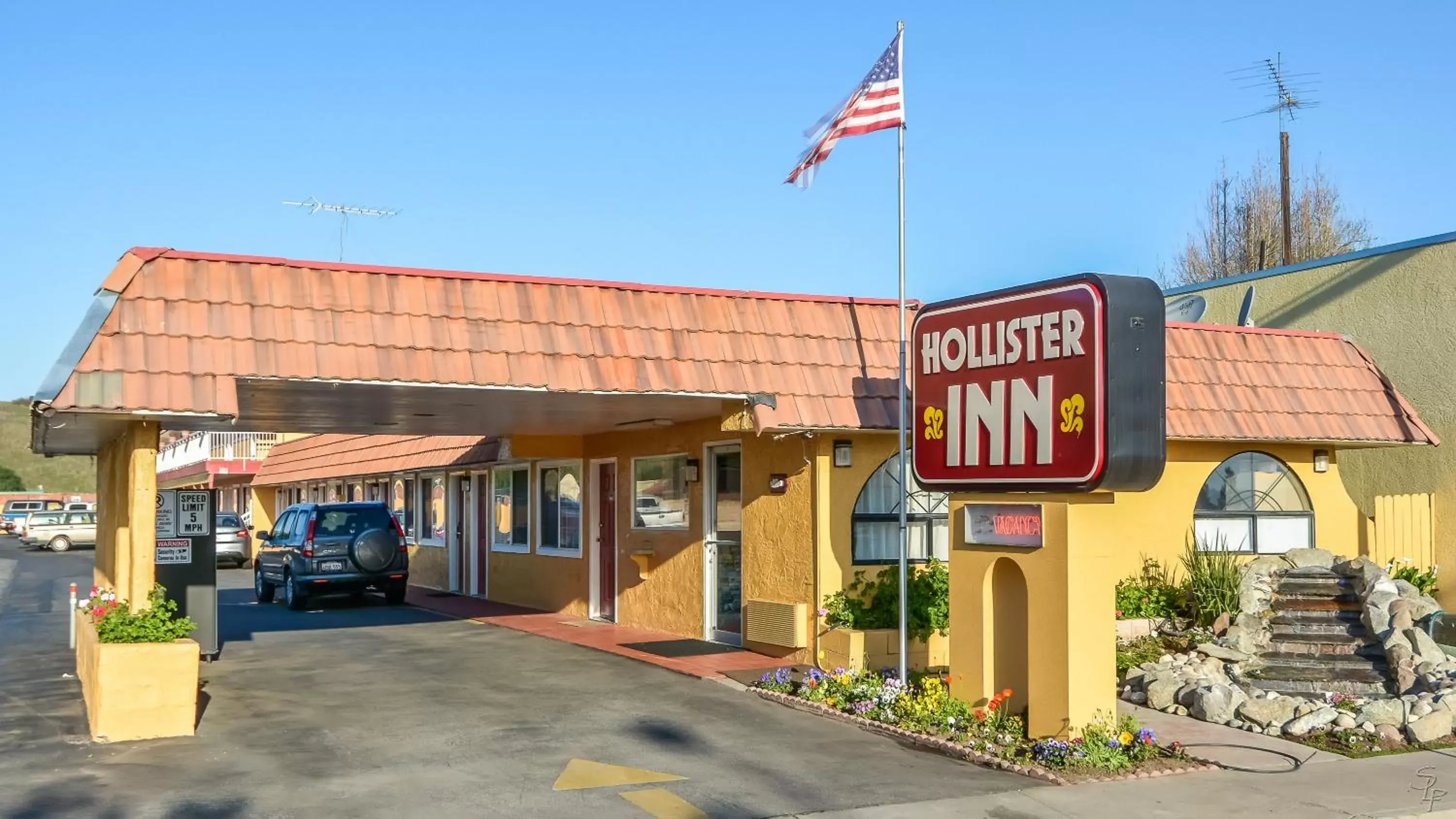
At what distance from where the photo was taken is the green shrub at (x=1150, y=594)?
1474cm

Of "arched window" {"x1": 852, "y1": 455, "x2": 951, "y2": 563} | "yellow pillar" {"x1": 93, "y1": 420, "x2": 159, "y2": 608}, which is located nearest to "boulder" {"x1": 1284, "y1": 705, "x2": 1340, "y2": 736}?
"arched window" {"x1": 852, "y1": 455, "x2": 951, "y2": 563}

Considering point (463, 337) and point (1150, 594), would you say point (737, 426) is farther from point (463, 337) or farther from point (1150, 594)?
point (1150, 594)

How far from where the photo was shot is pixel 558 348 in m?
12.9

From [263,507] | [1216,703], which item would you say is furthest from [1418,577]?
[263,507]

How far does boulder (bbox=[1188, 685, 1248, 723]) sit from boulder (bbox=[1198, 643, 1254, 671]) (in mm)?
1681

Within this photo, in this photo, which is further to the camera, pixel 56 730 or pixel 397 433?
pixel 397 433

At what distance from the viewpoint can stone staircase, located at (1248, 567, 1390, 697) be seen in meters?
12.7

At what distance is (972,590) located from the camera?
1059cm

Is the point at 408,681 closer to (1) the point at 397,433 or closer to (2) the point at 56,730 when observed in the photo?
(2) the point at 56,730

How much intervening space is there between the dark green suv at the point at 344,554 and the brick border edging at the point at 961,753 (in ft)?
38.9

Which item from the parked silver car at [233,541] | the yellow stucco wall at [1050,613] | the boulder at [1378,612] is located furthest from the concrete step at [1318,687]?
the parked silver car at [233,541]

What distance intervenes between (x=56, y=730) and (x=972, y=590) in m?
7.58

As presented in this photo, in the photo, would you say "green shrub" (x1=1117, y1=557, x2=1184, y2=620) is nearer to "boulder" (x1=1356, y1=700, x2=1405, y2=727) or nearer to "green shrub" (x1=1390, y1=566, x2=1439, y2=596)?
"green shrub" (x1=1390, y1=566, x2=1439, y2=596)

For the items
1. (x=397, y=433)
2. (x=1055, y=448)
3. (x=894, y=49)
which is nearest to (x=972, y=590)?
(x=1055, y=448)
